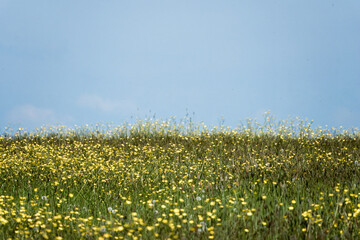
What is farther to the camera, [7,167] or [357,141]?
[357,141]

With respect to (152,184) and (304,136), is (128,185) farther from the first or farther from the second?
(304,136)

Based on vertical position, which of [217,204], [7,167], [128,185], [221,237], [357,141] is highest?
[357,141]

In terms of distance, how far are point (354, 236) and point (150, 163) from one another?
4.66 metres

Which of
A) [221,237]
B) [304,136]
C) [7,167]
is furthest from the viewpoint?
[304,136]

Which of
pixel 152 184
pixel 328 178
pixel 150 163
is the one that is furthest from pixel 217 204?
pixel 150 163

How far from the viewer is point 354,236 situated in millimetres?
3404

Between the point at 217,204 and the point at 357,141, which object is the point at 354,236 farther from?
the point at 357,141

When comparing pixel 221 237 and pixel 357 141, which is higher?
pixel 357 141

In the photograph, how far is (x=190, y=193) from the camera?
4785mm

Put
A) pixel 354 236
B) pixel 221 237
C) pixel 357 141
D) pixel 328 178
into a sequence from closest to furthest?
pixel 221 237 → pixel 354 236 → pixel 328 178 → pixel 357 141

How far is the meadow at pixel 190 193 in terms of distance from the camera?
3402 millimetres

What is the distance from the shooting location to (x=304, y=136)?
36.5 feet

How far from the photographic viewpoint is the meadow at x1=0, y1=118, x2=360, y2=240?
340cm

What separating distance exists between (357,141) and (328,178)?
505 cm
